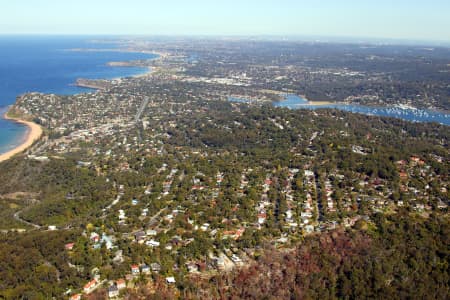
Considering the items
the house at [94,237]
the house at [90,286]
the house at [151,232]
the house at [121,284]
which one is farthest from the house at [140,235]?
the house at [90,286]

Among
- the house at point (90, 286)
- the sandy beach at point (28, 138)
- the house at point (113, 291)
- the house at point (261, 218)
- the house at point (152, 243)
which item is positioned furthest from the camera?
the sandy beach at point (28, 138)

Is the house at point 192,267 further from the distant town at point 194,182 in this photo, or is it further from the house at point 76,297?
the house at point 76,297

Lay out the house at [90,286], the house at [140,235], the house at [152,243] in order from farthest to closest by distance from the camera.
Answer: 1. the house at [140,235]
2. the house at [152,243]
3. the house at [90,286]

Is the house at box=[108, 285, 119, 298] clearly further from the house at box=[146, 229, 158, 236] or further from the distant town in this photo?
the house at box=[146, 229, 158, 236]

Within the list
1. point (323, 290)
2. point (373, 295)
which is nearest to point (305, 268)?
point (323, 290)

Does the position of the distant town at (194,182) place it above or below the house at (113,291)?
above

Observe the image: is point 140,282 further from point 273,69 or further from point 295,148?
point 273,69

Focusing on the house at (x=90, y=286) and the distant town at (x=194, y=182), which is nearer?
the house at (x=90, y=286)
